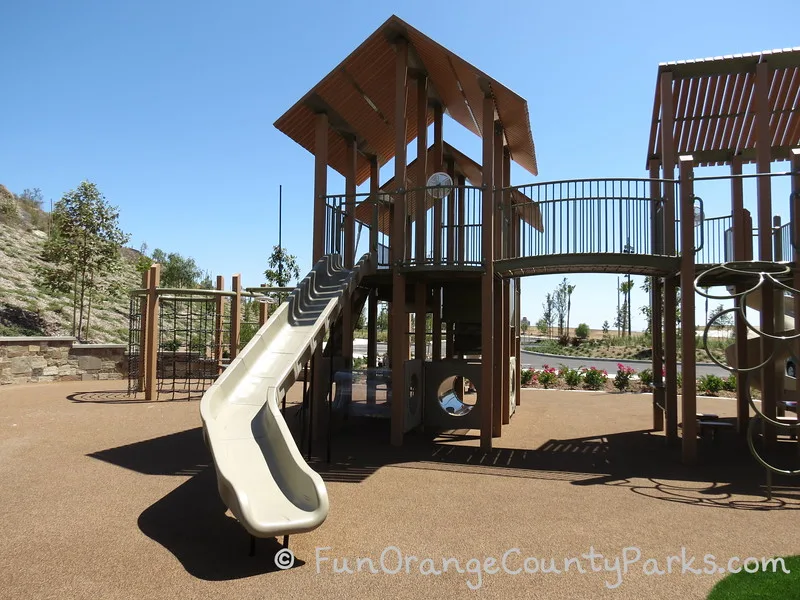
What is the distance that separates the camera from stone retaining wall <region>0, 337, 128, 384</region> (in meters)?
16.9

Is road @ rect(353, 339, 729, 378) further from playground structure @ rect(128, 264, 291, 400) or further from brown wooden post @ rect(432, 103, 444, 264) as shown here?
brown wooden post @ rect(432, 103, 444, 264)

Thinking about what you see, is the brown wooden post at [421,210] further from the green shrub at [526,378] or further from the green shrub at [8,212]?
the green shrub at [8,212]

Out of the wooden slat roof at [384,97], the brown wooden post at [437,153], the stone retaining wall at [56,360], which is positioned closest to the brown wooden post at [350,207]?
the wooden slat roof at [384,97]

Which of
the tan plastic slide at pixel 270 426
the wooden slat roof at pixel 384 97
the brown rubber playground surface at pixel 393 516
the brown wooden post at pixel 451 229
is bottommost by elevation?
the brown rubber playground surface at pixel 393 516

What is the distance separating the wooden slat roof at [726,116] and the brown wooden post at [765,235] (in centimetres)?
193

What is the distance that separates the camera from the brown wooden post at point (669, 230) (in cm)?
939

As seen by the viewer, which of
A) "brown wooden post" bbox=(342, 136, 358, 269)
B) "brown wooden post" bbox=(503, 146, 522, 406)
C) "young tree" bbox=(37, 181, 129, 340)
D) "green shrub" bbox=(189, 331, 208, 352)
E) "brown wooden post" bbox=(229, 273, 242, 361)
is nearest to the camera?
"brown wooden post" bbox=(342, 136, 358, 269)

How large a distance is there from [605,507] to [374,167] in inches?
402

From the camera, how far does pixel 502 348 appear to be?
1204 cm

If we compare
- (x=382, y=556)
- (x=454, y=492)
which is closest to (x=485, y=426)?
(x=454, y=492)

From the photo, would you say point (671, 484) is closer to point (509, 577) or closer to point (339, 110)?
point (509, 577)

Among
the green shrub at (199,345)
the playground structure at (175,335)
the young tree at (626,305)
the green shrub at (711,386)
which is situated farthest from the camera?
the young tree at (626,305)

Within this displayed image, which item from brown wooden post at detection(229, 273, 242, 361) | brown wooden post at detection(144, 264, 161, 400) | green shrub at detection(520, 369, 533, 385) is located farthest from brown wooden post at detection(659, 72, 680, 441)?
brown wooden post at detection(144, 264, 161, 400)

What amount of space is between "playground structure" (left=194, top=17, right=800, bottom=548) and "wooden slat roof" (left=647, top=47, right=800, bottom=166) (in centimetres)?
→ 3
